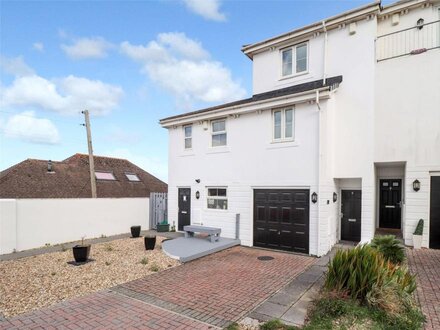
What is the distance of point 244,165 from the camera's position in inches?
447

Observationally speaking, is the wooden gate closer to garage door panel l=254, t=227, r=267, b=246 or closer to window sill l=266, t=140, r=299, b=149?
garage door panel l=254, t=227, r=267, b=246

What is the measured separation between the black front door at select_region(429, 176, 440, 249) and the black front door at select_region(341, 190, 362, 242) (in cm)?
219

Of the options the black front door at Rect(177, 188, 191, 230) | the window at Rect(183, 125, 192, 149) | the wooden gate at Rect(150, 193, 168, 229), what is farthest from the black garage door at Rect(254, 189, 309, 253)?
the wooden gate at Rect(150, 193, 168, 229)

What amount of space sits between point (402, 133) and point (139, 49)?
38.6 ft

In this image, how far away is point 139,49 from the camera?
12719 mm

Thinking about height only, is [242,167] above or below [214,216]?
above

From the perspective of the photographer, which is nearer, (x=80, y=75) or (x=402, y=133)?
(x=402, y=133)

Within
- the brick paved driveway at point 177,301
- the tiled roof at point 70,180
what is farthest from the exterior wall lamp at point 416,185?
the tiled roof at point 70,180

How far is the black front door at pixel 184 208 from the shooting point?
44.1ft

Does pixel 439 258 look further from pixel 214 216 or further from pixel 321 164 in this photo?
pixel 214 216

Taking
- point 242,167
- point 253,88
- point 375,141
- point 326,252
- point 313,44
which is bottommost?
point 326,252

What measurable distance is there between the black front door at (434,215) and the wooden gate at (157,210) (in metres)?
12.3

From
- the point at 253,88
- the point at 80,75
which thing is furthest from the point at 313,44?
the point at 80,75

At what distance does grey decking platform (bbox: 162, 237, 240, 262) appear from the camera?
8.92m
